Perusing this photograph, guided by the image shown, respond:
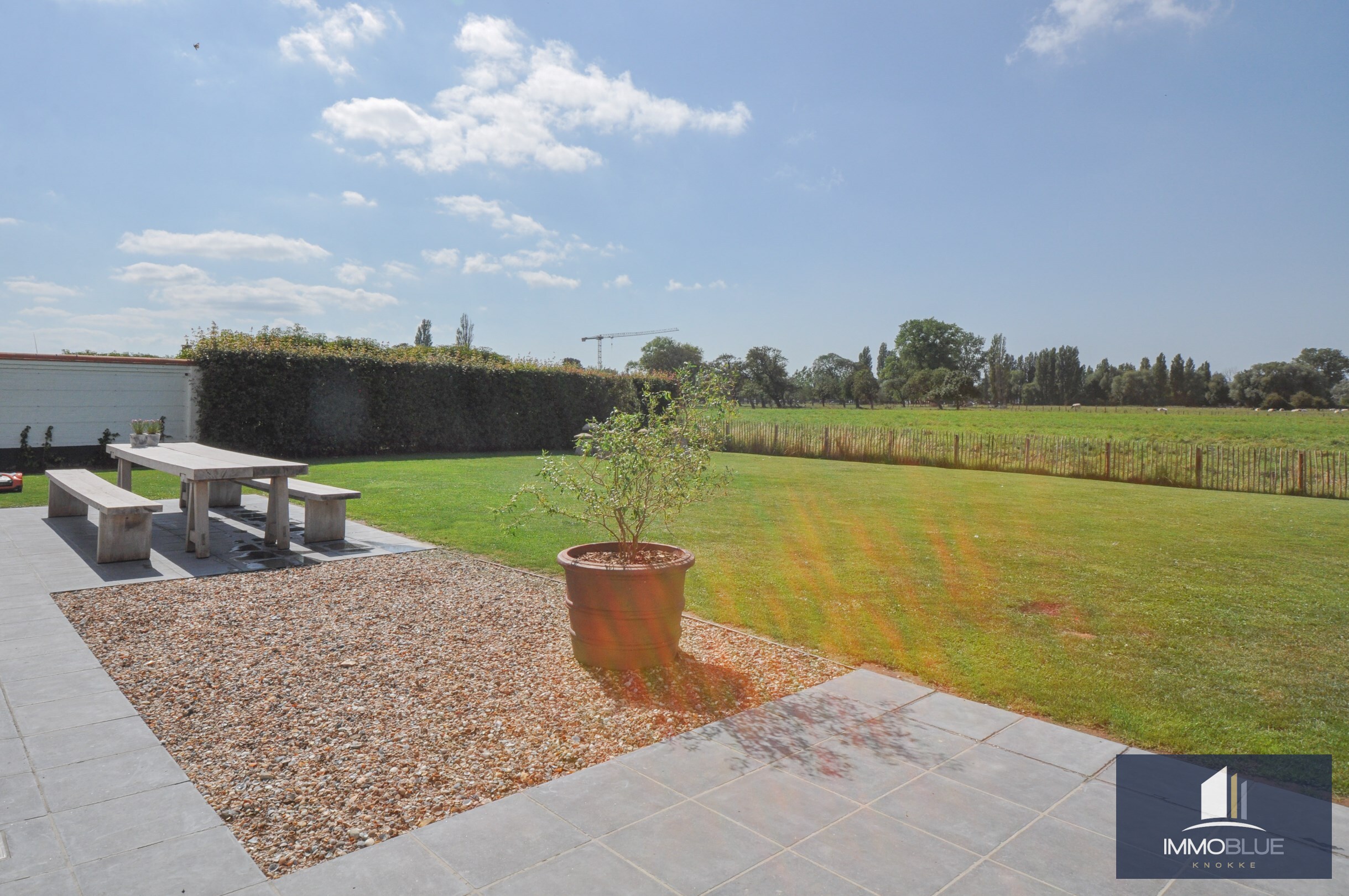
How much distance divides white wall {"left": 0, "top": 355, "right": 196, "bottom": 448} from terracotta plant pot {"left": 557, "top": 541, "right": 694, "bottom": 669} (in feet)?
49.9

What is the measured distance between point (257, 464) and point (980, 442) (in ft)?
60.7

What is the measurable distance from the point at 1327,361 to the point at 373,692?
110 meters

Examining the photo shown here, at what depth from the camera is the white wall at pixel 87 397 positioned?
46.5 feet

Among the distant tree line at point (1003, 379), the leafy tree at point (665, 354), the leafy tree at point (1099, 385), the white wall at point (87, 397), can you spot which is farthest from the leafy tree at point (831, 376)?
the white wall at point (87, 397)

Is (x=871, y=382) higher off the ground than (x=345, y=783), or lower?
higher

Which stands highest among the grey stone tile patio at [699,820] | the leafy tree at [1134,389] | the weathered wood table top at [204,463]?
the leafy tree at [1134,389]

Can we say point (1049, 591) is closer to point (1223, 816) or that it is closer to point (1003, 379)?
point (1223, 816)

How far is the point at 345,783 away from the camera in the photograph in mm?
2936

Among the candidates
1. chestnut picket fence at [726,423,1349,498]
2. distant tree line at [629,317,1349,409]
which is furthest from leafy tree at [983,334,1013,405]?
chestnut picket fence at [726,423,1349,498]

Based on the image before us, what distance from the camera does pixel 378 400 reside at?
18703 millimetres

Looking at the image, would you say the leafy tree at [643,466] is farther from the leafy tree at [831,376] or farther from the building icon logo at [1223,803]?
the leafy tree at [831,376]

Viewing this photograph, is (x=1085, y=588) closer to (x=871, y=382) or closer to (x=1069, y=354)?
(x=871, y=382)

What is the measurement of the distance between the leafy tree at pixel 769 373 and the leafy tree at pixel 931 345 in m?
15.9

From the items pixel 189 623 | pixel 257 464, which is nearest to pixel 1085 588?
pixel 189 623
